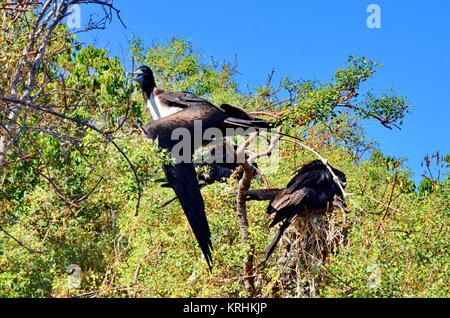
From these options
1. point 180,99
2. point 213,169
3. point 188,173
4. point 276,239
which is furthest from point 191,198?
point 213,169

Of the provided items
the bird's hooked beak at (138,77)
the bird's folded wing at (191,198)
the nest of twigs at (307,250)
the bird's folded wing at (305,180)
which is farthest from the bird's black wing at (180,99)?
the nest of twigs at (307,250)

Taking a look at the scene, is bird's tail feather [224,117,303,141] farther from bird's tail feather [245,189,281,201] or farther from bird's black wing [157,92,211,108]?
bird's tail feather [245,189,281,201]

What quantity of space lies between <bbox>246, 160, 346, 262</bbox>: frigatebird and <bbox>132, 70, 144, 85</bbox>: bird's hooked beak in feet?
6.48

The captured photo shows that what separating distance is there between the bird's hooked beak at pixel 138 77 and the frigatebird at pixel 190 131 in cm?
60

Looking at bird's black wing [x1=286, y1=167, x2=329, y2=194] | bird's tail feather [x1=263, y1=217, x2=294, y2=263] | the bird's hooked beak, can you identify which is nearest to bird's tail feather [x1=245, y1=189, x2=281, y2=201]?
bird's black wing [x1=286, y1=167, x2=329, y2=194]

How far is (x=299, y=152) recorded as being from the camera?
731 cm

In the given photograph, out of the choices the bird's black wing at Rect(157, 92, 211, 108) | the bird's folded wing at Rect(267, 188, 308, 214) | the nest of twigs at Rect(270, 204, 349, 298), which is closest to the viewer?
the nest of twigs at Rect(270, 204, 349, 298)

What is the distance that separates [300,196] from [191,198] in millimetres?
1039

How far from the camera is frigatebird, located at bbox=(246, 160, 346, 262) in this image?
221 inches

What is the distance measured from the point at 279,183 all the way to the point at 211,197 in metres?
1.12

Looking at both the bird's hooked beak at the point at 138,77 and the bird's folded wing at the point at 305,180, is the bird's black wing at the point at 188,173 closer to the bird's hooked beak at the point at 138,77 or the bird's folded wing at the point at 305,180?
the bird's folded wing at the point at 305,180

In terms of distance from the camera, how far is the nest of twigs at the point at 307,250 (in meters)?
5.41

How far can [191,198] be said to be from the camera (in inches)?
206

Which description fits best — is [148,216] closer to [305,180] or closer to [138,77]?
[305,180]
